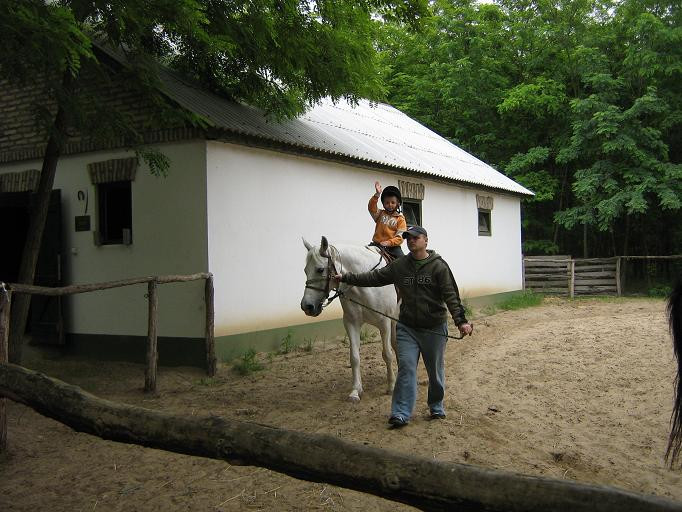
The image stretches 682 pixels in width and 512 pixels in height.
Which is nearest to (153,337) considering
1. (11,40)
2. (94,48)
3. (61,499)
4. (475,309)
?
(61,499)

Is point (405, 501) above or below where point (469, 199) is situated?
below

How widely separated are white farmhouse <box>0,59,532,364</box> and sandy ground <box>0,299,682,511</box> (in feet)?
1.95

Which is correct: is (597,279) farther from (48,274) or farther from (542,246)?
(48,274)

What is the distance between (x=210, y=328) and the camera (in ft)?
24.4

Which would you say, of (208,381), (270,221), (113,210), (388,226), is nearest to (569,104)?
(270,221)

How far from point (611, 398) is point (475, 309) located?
26.6 feet

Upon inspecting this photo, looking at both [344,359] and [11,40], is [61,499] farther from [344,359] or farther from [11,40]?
[344,359]

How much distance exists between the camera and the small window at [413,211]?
1216 cm

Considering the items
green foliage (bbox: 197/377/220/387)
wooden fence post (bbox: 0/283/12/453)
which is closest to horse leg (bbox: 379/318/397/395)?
green foliage (bbox: 197/377/220/387)

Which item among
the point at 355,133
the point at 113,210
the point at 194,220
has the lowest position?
the point at 194,220

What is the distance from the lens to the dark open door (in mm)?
8734

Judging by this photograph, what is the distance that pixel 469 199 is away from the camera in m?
14.5

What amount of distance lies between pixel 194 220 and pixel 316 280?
2.85 metres

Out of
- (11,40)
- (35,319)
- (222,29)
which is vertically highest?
(222,29)
